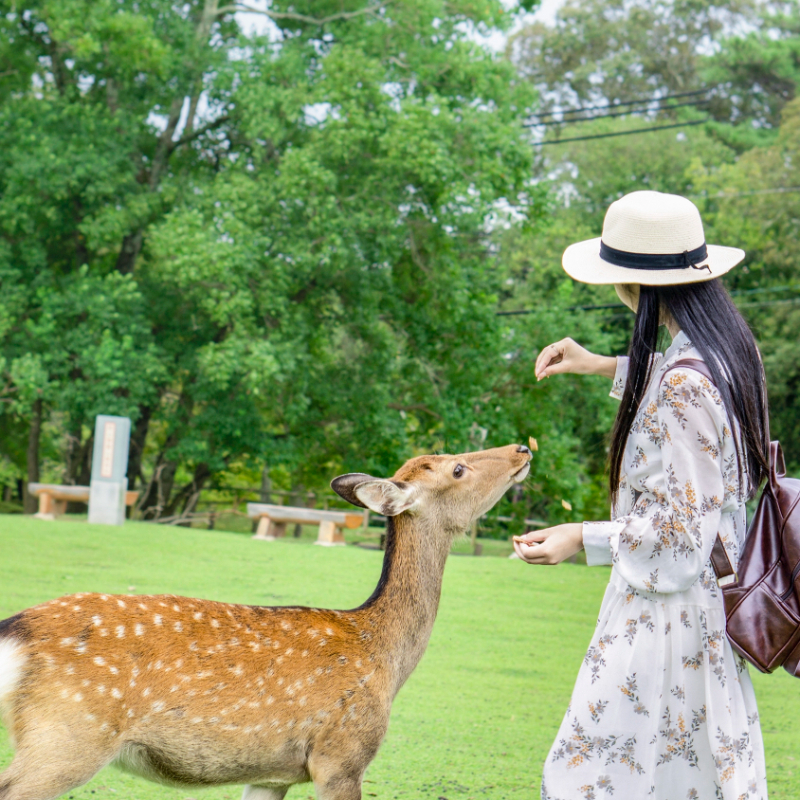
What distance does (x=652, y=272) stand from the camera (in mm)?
2246

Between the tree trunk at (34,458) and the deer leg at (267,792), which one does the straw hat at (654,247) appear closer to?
the deer leg at (267,792)

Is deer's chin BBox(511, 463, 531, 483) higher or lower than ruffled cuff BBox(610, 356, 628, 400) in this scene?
lower

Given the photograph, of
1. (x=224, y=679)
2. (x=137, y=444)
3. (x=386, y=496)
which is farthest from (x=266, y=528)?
(x=224, y=679)

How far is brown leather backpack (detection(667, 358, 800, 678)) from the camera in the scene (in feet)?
6.82

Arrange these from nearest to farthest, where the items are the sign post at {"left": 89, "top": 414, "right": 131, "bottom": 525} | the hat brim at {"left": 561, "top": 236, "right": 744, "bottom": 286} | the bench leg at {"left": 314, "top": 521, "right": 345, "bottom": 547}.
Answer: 1. the hat brim at {"left": 561, "top": 236, "right": 744, "bottom": 286}
2. the sign post at {"left": 89, "top": 414, "right": 131, "bottom": 525}
3. the bench leg at {"left": 314, "top": 521, "right": 345, "bottom": 547}

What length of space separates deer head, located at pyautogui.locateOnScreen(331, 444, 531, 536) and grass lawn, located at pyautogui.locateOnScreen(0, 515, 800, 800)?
5.01ft

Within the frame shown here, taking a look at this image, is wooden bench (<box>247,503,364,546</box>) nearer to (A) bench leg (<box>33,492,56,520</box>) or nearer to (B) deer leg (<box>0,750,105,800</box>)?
(A) bench leg (<box>33,492,56,520</box>)

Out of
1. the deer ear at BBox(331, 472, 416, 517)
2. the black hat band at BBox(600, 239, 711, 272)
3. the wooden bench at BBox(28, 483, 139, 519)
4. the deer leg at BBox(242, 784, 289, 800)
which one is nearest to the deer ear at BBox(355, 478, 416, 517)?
the deer ear at BBox(331, 472, 416, 517)

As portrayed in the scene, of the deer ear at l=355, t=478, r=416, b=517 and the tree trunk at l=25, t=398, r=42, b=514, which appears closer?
the deer ear at l=355, t=478, r=416, b=517

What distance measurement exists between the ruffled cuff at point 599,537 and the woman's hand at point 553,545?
18mm

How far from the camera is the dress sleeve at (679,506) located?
2076 mm

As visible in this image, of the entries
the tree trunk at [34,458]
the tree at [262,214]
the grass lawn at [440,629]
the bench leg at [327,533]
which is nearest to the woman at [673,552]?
the grass lawn at [440,629]

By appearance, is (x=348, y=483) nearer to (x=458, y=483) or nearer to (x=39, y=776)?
(x=458, y=483)

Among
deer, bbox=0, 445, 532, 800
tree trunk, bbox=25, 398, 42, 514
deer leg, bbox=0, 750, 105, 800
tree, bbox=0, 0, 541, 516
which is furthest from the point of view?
tree trunk, bbox=25, 398, 42, 514
